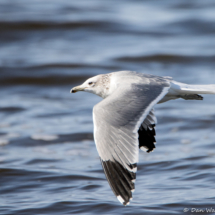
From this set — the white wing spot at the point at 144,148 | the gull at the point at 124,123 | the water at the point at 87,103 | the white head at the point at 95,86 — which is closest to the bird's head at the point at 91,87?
the white head at the point at 95,86

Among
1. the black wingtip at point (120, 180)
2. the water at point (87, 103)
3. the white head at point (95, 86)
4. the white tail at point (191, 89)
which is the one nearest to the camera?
the black wingtip at point (120, 180)

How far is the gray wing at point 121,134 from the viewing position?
232 centimetres

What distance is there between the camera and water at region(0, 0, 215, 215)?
10.3 ft

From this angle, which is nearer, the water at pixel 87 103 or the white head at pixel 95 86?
the water at pixel 87 103

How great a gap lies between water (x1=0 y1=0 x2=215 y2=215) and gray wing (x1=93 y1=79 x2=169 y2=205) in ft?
1.98

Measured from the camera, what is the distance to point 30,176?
354 cm

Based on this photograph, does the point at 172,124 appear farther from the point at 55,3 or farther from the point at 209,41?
the point at 55,3

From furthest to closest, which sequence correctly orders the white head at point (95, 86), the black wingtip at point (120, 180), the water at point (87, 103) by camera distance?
1. the white head at point (95, 86)
2. the water at point (87, 103)
3. the black wingtip at point (120, 180)

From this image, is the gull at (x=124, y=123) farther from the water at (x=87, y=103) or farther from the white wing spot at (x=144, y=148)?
the water at (x=87, y=103)

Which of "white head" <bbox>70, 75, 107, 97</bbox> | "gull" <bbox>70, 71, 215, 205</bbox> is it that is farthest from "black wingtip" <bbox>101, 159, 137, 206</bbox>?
"white head" <bbox>70, 75, 107, 97</bbox>

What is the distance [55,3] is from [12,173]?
741 centimetres

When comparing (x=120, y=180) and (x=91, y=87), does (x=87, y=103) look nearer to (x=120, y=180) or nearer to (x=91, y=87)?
(x=91, y=87)

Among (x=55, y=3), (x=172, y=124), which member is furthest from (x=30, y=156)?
(x=55, y=3)

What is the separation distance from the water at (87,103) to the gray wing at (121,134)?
0.60m
